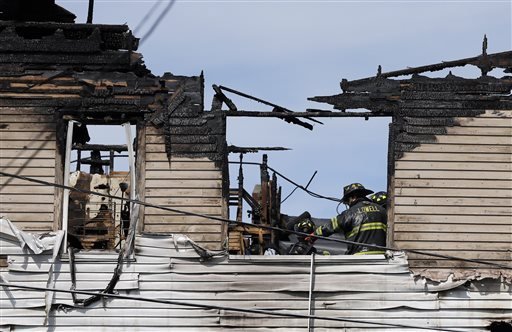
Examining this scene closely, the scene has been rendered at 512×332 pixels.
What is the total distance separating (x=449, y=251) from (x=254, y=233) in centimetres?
343

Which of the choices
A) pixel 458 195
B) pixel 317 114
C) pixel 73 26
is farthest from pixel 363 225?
pixel 73 26

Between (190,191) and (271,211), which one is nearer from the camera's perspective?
(190,191)

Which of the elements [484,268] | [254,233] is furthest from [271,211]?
[484,268]

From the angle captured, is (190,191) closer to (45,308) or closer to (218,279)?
(218,279)

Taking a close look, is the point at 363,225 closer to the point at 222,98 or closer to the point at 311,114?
the point at 311,114

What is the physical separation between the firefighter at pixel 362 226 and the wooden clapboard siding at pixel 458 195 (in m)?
0.35

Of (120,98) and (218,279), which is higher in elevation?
(120,98)

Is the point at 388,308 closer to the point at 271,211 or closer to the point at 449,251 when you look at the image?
the point at 449,251

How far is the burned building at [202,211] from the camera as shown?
19094mm

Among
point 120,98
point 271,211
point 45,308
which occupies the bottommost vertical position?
point 45,308

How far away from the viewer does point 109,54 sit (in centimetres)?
2006

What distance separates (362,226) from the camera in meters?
19.7

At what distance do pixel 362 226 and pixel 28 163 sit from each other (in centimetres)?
503

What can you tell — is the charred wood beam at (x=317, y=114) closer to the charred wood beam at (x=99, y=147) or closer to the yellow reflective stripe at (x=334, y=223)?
the yellow reflective stripe at (x=334, y=223)
